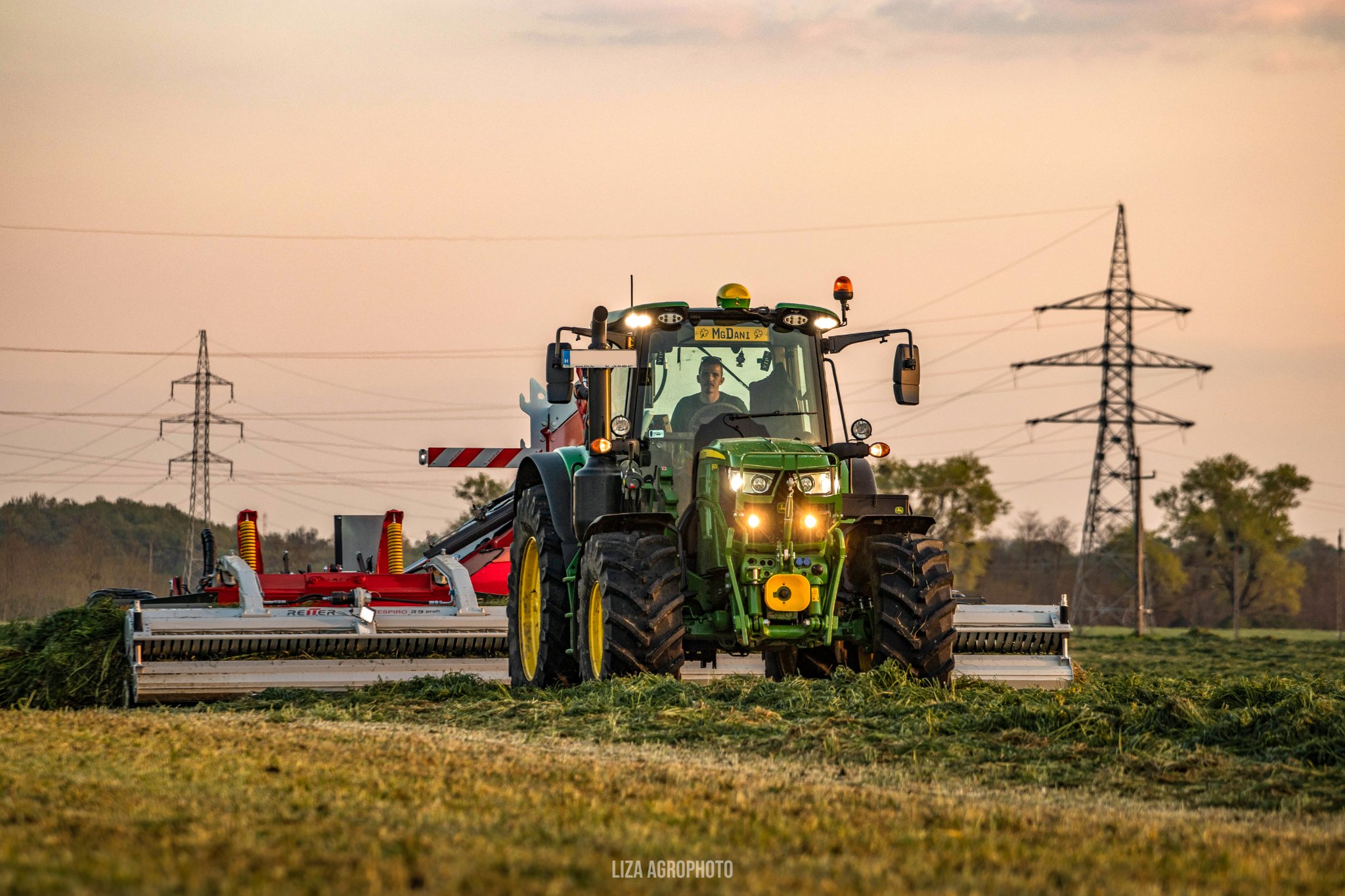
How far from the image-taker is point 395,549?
17797 mm

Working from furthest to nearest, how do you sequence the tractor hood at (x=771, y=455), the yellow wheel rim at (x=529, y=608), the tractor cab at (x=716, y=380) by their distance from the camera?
the yellow wheel rim at (x=529, y=608) → the tractor cab at (x=716, y=380) → the tractor hood at (x=771, y=455)

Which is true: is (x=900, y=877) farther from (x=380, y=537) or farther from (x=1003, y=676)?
(x=380, y=537)

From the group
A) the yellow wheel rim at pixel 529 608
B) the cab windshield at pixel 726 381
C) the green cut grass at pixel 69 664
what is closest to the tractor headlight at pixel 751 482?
the cab windshield at pixel 726 381

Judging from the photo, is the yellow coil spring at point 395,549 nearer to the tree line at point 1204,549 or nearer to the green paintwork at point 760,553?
the green paintwork at point 760,553

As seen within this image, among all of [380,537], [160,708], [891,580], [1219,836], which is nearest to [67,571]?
[380,537]

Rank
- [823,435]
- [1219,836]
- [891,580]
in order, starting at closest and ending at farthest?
[1219,836], [891,580], [823,435]

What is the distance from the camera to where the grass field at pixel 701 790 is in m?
5.50

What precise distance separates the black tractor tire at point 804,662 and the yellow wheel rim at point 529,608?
192cm

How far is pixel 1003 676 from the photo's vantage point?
1346cm

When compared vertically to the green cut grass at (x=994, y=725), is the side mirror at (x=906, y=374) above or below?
above

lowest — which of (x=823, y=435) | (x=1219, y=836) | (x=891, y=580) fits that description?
(x=1219, y=836)

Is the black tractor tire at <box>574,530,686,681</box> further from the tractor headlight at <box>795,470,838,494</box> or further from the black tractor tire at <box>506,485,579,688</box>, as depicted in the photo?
the black tractor tire at <box>506,485,579,688</box>

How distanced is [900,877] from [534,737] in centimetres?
487

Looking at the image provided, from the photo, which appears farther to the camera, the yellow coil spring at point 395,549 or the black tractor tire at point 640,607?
the yellow coil spring at point 395,549
